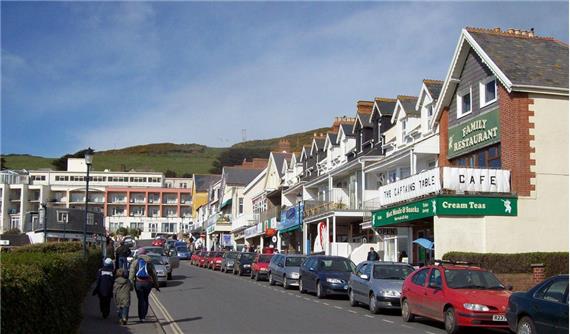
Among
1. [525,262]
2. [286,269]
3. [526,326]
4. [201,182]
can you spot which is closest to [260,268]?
[286,269]

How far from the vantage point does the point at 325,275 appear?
74.9 feet

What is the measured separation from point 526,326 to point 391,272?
7726 millimetres

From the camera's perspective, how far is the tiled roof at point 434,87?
3141cm

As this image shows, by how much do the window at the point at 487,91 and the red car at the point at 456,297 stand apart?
39.2ft

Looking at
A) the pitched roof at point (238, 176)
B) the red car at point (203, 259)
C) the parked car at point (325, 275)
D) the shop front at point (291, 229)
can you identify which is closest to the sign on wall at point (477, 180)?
the parked car at point (325, 275)

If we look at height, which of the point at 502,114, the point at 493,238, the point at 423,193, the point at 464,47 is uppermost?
the point at 464,47

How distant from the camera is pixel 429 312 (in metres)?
14.8

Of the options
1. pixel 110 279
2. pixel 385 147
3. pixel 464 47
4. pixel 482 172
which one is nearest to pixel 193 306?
pixel 110 279

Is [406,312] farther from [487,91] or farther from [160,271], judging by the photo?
[160,271]

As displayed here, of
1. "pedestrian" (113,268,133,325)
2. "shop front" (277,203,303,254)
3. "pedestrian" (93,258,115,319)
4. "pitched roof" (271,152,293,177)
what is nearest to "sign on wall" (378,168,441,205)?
"pedestrian" (93,258,115,319)

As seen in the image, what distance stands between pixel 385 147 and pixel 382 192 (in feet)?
24.6

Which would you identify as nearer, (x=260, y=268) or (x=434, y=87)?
(x=434, y=87)

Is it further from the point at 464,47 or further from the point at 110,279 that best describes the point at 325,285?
the point at 464,47

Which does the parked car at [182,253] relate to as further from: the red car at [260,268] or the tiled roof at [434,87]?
the tiled roof at [434,87]
